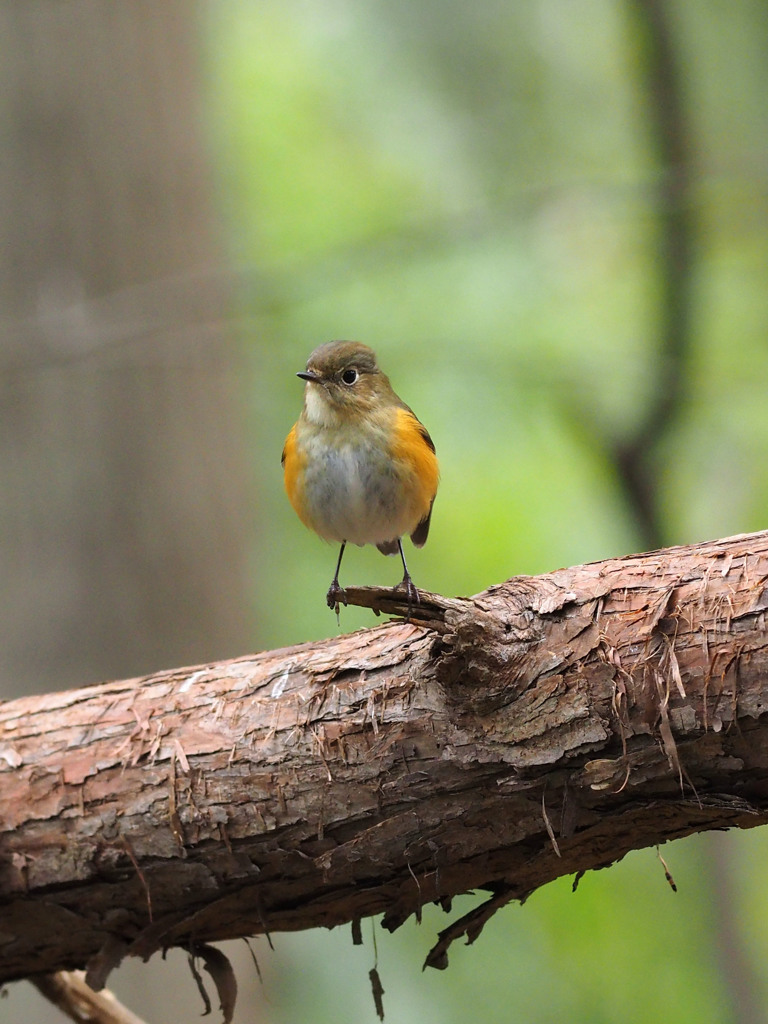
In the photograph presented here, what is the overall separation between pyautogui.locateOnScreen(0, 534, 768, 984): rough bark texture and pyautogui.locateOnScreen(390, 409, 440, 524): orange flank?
1.01 meters

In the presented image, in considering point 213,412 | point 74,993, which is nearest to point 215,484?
point 213,412

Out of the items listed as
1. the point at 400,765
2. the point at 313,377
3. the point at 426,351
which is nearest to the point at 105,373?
the point at 313,377

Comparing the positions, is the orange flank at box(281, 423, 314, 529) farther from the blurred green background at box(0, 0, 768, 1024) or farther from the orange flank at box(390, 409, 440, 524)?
the blurred green background at box(0, 0, 768, 1024)

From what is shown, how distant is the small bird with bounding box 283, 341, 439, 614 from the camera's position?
3688 millimetres

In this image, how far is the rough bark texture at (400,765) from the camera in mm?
2275

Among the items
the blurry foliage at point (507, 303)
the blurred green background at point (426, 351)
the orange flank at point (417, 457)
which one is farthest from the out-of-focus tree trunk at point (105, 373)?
the orange flank at point (417, 457)

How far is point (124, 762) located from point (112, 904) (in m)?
0.37

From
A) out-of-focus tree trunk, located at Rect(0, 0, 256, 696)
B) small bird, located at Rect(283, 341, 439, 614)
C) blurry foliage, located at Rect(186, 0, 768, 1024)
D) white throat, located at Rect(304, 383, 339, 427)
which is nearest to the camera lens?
small bird, located at Rect(283, 341, 439, 614)

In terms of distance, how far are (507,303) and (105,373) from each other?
288 centimetres

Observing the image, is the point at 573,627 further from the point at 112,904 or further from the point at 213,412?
the point at 213,412

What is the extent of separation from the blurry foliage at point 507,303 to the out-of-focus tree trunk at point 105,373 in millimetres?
609

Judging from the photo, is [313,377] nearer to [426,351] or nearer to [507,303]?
[426,351]

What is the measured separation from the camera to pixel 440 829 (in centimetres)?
244

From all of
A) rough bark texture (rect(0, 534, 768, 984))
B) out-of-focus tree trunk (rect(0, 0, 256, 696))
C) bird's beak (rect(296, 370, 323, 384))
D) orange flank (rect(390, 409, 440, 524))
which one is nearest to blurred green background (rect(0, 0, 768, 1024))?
out-of-focus tree trunk (rect(0, 0, 256, 696))
